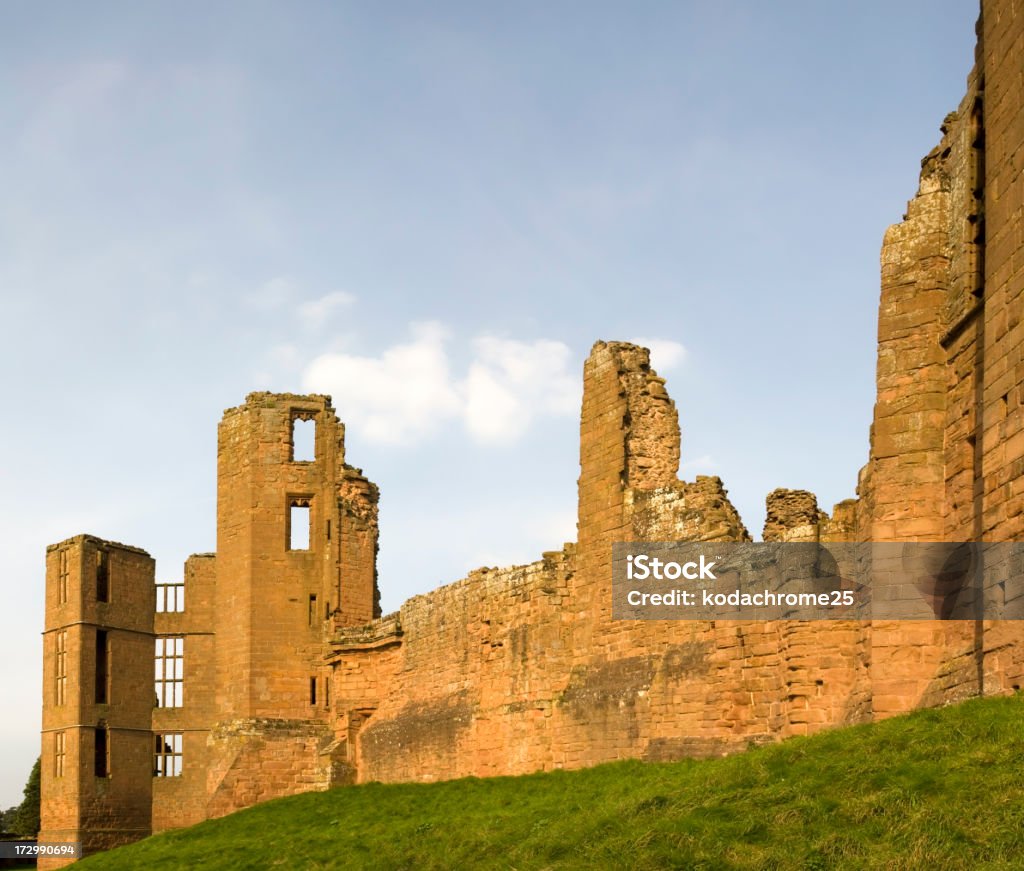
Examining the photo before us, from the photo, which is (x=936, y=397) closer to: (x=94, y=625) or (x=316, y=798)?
(x=316, y=798)

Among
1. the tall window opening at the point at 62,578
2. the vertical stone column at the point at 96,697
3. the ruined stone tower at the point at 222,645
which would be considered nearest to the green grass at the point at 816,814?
the ruined stone tower at the point at 222,645

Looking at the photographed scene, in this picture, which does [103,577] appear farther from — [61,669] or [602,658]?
[602,658]

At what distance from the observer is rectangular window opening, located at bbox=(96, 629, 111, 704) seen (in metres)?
36.2

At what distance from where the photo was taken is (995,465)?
1379cm

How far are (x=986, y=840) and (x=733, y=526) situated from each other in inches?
443

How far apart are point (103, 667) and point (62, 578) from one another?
7.22 ft

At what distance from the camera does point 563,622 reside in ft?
82.2

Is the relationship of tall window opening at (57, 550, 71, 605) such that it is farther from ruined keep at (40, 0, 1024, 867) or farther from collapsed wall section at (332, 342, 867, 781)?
collapsed wall section at (332, 342, 867, 781)

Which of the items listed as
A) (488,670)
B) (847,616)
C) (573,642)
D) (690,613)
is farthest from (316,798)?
(847,616)

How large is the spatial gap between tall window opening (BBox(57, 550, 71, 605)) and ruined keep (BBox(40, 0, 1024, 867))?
132 millimetres

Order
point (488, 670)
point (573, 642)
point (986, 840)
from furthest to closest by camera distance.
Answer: point (488, 670), point (573, 642), point (986, 840)

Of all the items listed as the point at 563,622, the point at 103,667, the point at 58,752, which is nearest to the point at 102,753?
the point at 58,752

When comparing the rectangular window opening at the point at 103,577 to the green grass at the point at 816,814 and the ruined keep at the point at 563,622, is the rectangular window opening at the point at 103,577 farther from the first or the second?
the green grass at the point at 816,814

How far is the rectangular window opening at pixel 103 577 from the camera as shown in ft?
120
